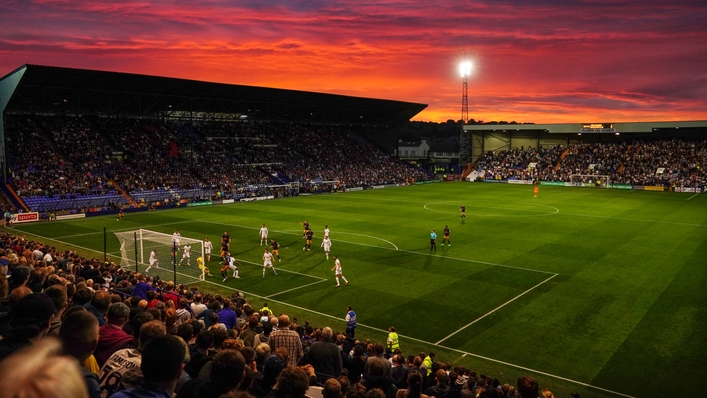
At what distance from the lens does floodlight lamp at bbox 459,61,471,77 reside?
88.1m

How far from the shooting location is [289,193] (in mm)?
62812

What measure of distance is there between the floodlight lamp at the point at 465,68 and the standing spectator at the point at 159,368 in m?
89.9

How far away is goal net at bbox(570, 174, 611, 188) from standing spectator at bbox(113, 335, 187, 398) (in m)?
82.0

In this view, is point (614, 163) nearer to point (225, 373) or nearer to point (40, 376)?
point (225, 373)

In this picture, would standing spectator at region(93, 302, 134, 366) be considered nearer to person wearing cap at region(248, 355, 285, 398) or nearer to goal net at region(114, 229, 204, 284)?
person wearing cap at region(248, 355, 285, 398)

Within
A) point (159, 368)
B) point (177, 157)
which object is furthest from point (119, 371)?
point (177, 157)

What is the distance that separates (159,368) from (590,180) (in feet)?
279

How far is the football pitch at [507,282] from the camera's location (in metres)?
14.7

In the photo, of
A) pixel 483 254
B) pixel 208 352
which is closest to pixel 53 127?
pixel 483 254

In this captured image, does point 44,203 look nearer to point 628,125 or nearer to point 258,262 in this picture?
point 258,262

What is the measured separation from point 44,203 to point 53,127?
1738 cm

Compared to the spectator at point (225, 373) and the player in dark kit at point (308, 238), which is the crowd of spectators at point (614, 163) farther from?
the spectator at point (225, 373)

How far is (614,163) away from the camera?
80.8 m

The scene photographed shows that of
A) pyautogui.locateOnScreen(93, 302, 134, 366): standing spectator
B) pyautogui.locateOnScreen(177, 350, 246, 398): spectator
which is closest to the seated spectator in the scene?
pyautogui.locateOnScreen(177, 350, 246, 398): spectator
